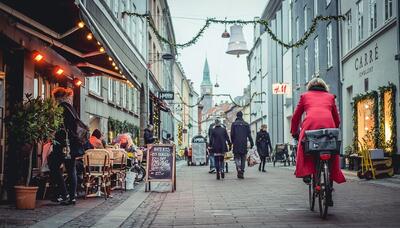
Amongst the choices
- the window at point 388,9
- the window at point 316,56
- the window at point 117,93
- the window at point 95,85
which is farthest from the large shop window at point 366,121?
the window at point 117,93

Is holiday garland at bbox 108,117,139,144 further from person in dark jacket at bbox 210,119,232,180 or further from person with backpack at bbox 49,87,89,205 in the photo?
person with backpack at bbox 49,87,89,205

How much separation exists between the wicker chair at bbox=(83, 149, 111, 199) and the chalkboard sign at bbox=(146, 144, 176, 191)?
1665 millimetres

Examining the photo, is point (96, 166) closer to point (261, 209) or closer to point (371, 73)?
point (261, 209)

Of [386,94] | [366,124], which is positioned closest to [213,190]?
[386,94]

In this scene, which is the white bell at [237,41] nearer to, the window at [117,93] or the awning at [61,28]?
the window at [117,93]

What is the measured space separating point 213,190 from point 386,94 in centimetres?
819

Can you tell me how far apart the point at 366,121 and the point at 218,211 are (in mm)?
14066

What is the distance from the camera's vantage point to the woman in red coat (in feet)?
26.2

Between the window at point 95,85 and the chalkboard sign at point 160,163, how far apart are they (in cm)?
544

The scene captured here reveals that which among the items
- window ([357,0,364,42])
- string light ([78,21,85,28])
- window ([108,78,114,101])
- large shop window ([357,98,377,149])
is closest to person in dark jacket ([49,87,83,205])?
string light ([78,21,85,28])

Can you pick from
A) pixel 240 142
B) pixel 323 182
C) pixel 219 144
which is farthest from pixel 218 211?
pixel 219 144

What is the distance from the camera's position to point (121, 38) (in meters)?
24.3

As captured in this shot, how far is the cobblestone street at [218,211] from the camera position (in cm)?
769

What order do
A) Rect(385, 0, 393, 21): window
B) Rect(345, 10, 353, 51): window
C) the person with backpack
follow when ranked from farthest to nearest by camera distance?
1. Rect(345, 10, 353, 51): window
2. Rect(385, 0, 393, 21): window
3. the person with backpack
